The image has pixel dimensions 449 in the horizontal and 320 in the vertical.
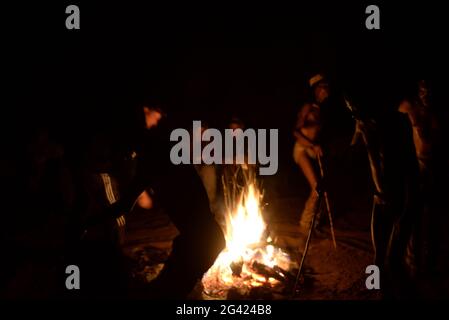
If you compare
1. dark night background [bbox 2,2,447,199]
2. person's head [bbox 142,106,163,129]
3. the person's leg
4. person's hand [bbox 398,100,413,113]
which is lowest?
the person's leg

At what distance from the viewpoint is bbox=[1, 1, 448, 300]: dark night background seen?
1084 centimetres

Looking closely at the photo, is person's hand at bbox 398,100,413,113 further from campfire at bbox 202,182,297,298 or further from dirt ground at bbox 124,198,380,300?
campfire at bbox 202,182,297,298

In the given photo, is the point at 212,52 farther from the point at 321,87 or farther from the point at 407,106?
the point at 407,106

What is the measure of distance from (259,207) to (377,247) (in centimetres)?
219

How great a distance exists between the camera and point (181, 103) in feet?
38.6

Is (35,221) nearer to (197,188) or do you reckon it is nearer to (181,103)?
(181,103)

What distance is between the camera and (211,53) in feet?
37.6

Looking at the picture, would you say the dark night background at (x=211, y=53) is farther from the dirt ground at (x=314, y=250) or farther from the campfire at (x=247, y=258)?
the campfire at (x=247, y=258)

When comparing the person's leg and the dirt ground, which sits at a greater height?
the person's leg

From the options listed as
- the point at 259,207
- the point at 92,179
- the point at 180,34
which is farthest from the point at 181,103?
the point at 92,179

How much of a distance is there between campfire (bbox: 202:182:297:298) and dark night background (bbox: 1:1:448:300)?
3.97 m

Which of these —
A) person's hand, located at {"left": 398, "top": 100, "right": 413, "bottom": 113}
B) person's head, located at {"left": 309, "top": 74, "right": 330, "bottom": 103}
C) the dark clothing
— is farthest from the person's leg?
person's head, located at {"left": 309, "top": 74, "right": 330, "bottom": 103}

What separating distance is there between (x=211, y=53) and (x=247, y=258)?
6843 mm
